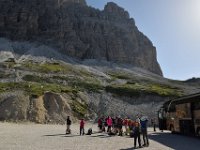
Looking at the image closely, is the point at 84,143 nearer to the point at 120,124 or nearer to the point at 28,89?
the point at 120,124

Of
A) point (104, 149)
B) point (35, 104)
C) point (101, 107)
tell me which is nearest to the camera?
point (104, 149)

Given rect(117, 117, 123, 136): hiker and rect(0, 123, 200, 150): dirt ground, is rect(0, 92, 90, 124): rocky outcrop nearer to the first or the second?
rect(117, 117, 123, 136): hiker

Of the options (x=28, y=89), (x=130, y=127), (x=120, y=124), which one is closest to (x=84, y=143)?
(x=120, y=124)

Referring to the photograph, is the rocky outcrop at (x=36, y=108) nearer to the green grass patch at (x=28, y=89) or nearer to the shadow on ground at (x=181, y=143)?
the green grass patch at (x=28, y=89)

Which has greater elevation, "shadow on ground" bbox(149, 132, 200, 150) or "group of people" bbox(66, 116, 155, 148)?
"group of people" bbox(66, 116, 155, 148)

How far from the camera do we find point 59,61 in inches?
7283

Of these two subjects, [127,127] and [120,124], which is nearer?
[120,124]

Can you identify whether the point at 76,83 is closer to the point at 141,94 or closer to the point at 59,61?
the point at 141,94

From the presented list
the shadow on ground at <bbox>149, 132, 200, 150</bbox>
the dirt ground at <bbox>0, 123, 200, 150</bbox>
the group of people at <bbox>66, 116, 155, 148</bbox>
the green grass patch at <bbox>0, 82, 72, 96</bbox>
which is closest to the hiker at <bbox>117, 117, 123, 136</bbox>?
the group of people at <bbox>66, 116, 155, 148</bbox>

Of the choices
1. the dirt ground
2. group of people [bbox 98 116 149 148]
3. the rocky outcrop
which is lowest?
the dirt ground

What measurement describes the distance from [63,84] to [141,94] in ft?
88.2

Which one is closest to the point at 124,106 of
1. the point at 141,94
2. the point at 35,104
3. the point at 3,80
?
the point at 141,94

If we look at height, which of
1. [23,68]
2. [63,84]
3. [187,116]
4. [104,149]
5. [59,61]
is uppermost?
[59,61]

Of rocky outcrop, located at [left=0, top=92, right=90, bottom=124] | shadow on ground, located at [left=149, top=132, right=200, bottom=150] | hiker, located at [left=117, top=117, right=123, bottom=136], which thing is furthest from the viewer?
rocky outcrop, located at [left=0, top=92, right=90, bottom=124]
